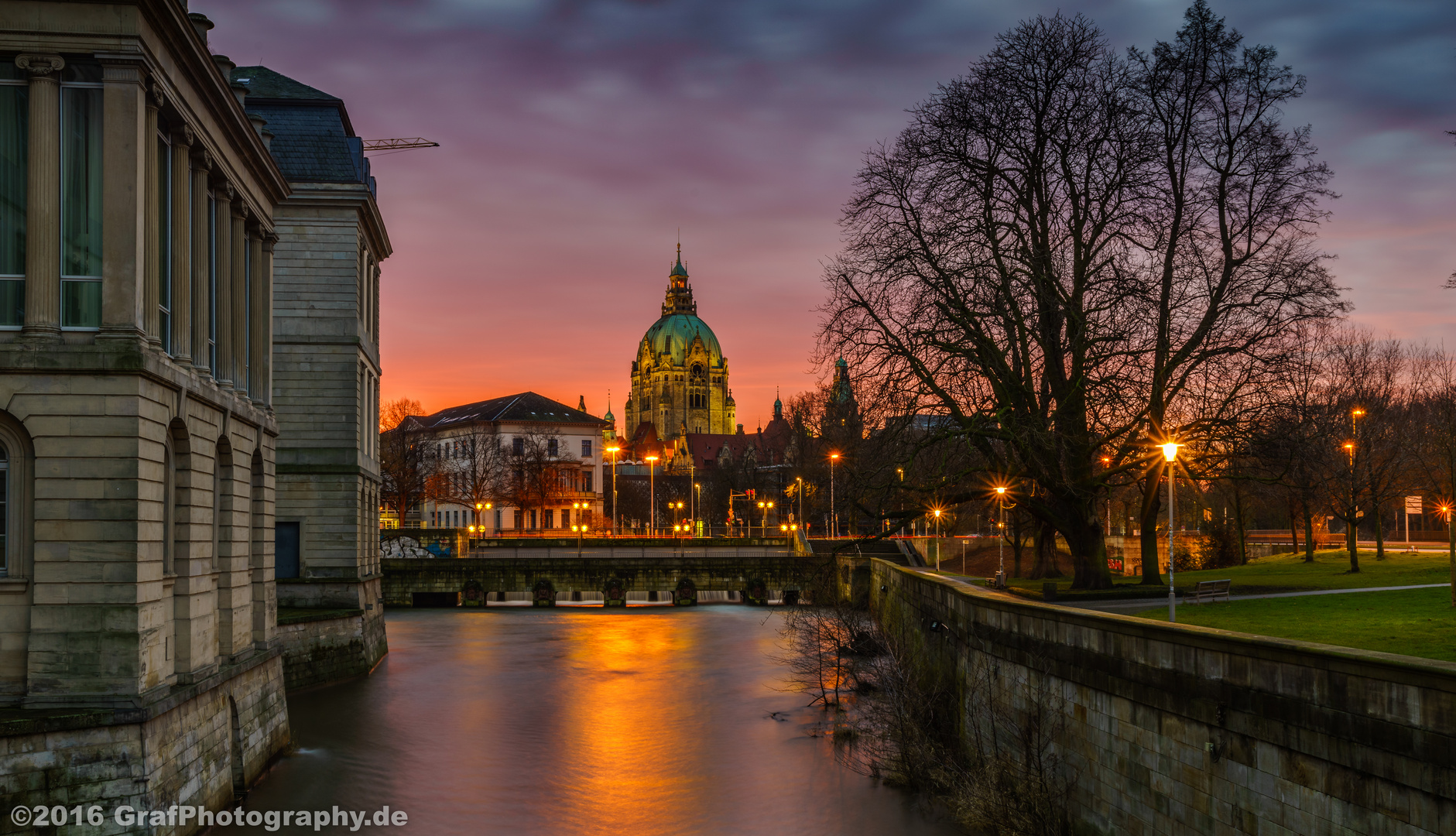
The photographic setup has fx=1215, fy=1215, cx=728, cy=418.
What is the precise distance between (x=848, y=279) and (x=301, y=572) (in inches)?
783

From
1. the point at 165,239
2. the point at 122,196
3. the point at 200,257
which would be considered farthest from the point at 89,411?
the point at 200,257

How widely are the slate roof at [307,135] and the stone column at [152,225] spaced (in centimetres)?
2174

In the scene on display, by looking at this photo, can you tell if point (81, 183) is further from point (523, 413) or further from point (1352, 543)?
point (523, 413)

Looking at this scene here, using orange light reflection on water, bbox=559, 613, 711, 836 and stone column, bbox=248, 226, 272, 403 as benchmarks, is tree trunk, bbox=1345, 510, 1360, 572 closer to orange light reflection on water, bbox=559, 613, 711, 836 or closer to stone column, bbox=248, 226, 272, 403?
orange light reflection on water, bbox=559, 613, 711, 836

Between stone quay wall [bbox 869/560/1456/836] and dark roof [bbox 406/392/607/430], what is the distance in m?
108

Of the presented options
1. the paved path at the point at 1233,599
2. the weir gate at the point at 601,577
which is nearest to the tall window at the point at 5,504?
the paved path at the point at 1233,599

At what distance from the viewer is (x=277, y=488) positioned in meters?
38.1

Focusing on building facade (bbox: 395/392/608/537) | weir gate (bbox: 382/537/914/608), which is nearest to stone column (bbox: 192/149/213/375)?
weir gate (bbox: 382/537/914/608)

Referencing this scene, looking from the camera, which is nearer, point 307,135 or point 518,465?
point 307,135

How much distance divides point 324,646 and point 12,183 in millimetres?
21228

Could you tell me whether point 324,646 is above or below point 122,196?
below

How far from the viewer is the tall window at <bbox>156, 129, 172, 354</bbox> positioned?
18344 mm

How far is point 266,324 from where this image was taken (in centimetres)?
2619

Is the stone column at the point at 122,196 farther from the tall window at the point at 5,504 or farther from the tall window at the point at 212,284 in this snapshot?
the tall window at the point at 212,284
